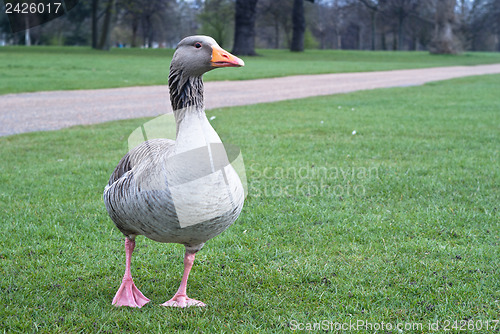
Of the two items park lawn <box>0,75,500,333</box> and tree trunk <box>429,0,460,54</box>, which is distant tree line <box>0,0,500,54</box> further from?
park lawn <box>0,75,500,333</box>

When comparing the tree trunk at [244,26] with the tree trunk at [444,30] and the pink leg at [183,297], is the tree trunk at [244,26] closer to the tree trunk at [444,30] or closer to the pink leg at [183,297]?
the tree trunk at [444,30]

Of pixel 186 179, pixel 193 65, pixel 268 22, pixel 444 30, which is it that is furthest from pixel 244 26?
pixel 186 179

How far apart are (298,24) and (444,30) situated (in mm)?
13325

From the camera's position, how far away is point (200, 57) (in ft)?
9.50

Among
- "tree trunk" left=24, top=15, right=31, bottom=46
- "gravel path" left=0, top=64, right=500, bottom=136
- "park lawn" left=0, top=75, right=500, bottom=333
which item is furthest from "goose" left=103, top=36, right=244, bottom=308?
"tree trunk" left=24, top=15, right=31, bottom=46

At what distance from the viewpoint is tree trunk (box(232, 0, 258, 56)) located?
3959cm

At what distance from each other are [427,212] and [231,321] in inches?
101

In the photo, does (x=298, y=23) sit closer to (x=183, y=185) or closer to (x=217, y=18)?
(x=217, y=18)

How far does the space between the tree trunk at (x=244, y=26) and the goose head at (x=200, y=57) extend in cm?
3821

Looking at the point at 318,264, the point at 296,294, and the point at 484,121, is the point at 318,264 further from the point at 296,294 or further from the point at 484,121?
the point at 484,121

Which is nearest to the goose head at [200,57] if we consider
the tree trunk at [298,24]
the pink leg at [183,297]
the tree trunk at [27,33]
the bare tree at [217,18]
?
the pink leg at [183,297]

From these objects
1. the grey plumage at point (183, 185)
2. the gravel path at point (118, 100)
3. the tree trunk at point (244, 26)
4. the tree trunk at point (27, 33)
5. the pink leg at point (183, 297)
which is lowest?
the pink leg at point (183, 297)

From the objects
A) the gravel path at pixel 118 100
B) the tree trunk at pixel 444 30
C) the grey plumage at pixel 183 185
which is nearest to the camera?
the grey plumage at pixel 183 185

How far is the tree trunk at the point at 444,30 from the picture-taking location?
1794 inches
